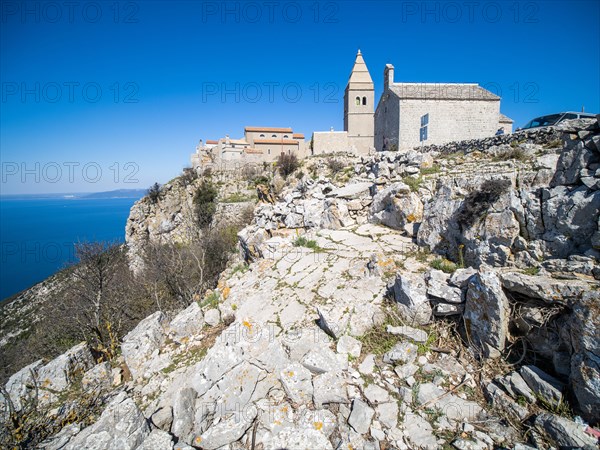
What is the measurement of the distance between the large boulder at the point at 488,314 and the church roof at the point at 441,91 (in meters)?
20.7

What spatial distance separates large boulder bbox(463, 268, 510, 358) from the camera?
334cm

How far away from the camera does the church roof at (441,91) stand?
20125mm

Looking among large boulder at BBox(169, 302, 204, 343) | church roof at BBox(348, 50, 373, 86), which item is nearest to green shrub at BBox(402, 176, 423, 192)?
large boulder at BBox(169, 302, 204, 343)

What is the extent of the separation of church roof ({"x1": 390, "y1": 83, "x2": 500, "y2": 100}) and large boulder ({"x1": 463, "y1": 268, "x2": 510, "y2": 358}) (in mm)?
20745

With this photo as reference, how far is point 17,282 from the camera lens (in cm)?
4288

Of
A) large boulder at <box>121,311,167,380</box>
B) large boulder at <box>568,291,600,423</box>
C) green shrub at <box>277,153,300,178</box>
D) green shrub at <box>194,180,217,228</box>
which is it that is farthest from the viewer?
green shrub at <box>194,180,217,228</box>

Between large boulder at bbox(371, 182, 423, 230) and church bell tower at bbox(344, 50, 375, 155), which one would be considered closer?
large boulder at bbox(371, 182, 423, 230)

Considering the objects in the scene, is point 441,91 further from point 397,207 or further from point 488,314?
point 488,314

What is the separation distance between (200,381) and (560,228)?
5936 mm

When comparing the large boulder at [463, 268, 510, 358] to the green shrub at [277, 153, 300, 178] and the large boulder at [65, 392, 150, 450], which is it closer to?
the large boulder at [65, 392, 150, 450]

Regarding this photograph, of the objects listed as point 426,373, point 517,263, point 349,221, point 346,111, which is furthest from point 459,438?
point 346,111

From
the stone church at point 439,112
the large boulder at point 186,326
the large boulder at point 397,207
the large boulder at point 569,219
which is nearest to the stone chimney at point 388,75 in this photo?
the stone church at point 439,112

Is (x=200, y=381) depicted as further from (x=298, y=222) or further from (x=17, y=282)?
(x=17, y=282)

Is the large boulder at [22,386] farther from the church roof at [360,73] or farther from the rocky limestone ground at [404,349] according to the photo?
the church roof at [360,73]
